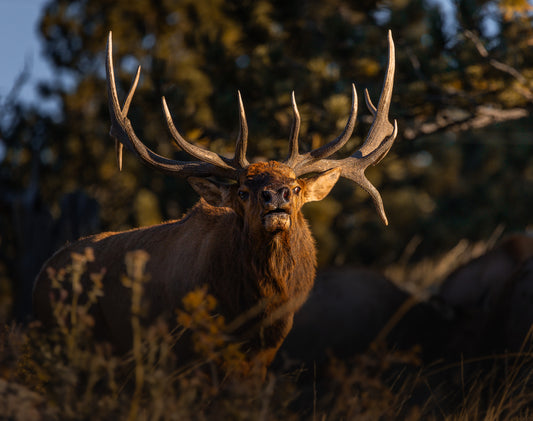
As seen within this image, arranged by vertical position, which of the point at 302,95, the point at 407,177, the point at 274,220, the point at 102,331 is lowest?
the point at 407,177

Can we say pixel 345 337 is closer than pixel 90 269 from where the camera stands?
No

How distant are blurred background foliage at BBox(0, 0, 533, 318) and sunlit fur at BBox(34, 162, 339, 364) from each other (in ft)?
6.69

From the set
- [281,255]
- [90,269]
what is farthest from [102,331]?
[281,255]

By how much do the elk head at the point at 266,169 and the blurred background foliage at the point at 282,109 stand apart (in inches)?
52.2

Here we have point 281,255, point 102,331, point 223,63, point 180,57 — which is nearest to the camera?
point 281,255

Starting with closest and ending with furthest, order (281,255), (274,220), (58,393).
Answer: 1. (58,393)
2. (274,220)
3. (281,255)

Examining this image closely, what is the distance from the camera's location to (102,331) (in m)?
4.58

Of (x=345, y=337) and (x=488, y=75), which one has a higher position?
(x=488, y=75)

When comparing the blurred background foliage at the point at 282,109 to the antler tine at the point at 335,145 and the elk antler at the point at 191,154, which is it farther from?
the elk antler at the point at 191,154

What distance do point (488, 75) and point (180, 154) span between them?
3585 millimetres

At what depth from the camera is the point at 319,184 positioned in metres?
4.44

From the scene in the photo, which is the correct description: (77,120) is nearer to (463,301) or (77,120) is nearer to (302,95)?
(302,95)

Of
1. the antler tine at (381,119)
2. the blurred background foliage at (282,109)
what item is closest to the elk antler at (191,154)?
the antler tine at (381,119)

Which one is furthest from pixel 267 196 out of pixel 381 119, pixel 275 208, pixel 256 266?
pixel 381 119
